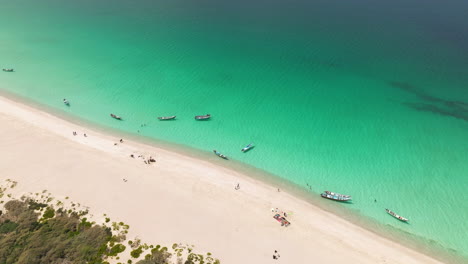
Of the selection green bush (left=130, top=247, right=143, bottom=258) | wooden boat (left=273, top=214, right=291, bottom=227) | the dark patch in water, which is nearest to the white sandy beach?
wooden boat (left=273, top=214, right=291, bottom=227)

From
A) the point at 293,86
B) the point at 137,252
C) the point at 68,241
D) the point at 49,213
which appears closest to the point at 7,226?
the point at 49,213

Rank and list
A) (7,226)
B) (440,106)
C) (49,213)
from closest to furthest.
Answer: (7,226), (49,213), (440,106)

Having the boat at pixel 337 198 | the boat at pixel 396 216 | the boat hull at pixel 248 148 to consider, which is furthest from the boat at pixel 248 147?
the boat at pixel 396 216

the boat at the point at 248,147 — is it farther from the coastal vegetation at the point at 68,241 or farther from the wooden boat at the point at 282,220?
the coastal vegetation at the point at 68,241

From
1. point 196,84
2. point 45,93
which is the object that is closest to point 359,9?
point 196,84

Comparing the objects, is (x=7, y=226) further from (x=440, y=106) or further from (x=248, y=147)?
(x=440, y=106)

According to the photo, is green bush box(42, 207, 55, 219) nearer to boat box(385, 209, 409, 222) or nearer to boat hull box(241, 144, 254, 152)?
boat hull box(241, 144, 254, 152)
